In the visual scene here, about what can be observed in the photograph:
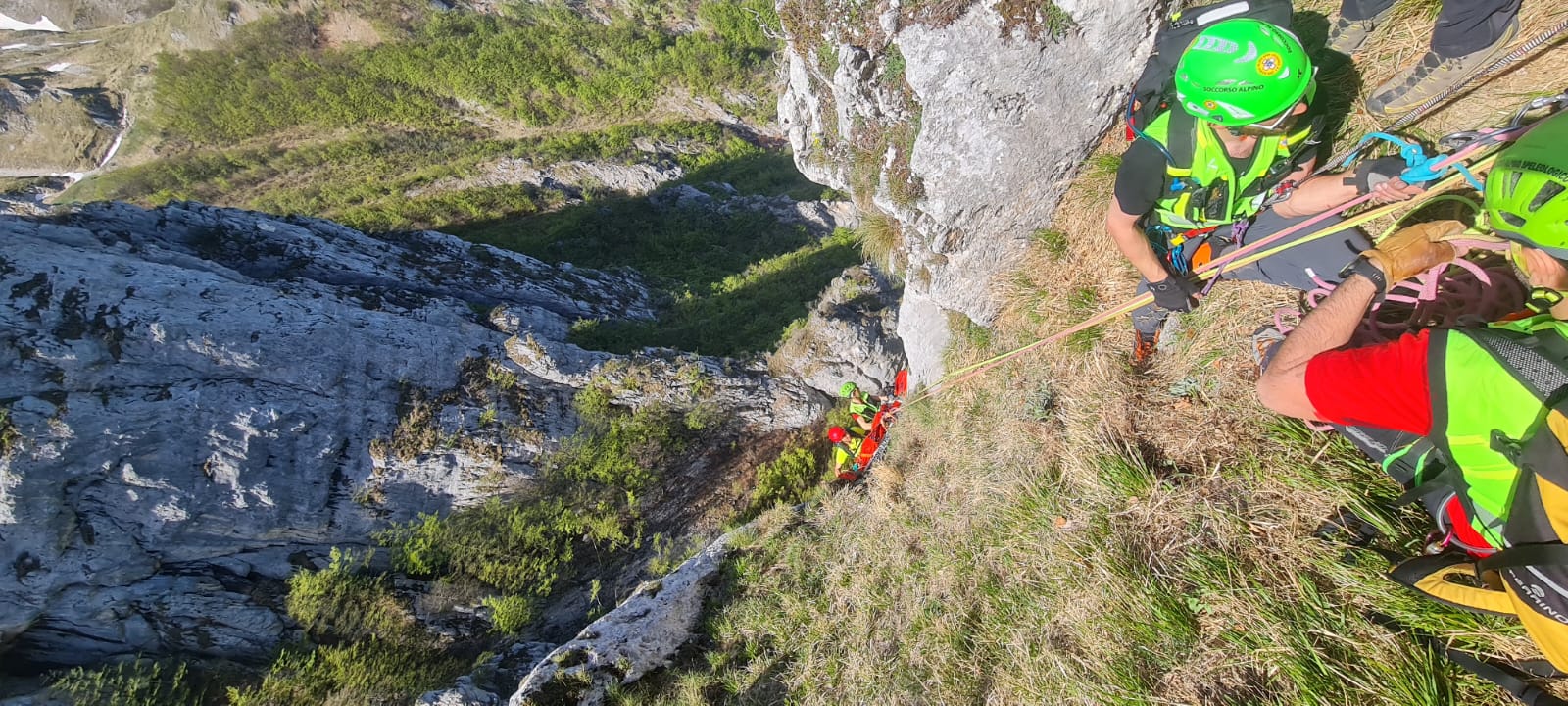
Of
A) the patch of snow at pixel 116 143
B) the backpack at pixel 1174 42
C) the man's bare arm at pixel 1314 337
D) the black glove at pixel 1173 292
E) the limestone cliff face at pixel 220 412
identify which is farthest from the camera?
the patch of snow at pixel 116 143

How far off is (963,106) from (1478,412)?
4.29 m

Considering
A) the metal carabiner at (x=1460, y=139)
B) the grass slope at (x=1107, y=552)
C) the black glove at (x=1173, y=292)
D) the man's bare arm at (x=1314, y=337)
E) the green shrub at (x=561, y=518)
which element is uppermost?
the metal carabiner at (x=1460, y=139)

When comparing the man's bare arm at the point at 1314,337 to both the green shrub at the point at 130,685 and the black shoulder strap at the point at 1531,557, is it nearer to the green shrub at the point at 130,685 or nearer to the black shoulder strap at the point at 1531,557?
the black shoulder strap at the point at 1531,557

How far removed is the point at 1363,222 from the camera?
298 cm

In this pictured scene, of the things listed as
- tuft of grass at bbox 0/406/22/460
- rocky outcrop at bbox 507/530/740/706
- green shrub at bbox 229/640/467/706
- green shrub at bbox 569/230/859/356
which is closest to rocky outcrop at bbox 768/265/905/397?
green shrub at bbox 569/230/859/356

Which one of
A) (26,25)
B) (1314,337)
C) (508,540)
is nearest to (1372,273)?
(1314,337)

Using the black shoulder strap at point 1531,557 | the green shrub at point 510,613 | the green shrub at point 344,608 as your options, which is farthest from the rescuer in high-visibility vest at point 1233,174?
the green shrub at point 344,608

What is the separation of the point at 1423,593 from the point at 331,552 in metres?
11.5

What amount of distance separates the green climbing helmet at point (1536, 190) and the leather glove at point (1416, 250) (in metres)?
0.38

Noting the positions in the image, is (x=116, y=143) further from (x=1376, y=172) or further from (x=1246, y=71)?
(x=1376, y=172)

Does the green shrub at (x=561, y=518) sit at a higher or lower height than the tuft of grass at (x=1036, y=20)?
lower

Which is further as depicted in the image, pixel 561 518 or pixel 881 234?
pixel 561 518

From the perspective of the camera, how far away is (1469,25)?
282 cm

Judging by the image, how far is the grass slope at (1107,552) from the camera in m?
2.64
